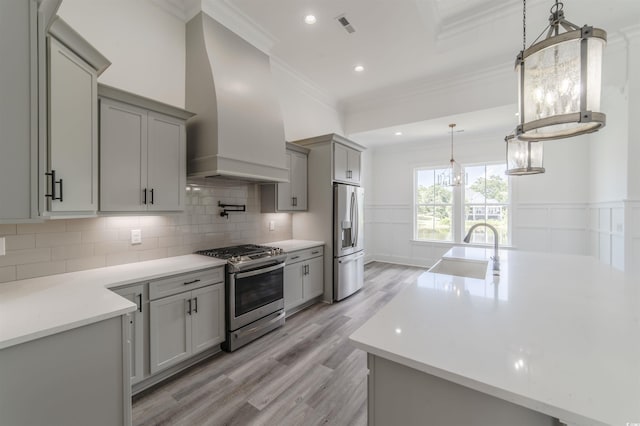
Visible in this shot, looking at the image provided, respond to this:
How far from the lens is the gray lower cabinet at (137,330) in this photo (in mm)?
1952

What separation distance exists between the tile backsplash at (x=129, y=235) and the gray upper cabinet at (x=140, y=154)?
32cm

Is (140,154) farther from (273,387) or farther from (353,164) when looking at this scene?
(353,164)

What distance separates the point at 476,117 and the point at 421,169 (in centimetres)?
197

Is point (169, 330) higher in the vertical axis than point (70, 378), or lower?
lower

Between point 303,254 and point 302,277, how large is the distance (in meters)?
0.32

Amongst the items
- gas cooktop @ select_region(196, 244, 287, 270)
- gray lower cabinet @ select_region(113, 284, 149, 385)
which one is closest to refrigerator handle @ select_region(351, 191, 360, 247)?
gas cooktop @ select_region(196, 244, 287, 270)

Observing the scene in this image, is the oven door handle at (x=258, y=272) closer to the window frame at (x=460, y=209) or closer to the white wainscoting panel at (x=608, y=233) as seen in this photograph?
→ the white wainscoting panel at (x=608, y=233)

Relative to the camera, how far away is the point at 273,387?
2.13 metres

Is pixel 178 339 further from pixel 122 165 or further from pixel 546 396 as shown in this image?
pixel 546 396

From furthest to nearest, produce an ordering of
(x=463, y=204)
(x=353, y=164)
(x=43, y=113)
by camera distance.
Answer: (x=463, y=204)
(x=353, y=164)
(x=43, y=113)

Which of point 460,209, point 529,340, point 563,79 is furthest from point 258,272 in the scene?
point 460,209

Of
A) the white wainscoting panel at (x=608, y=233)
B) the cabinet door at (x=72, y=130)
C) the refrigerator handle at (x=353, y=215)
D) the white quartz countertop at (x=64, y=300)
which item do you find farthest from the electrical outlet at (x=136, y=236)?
the white wainscoting panel at (x=608, y=233)

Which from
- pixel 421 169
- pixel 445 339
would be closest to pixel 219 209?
pixel 445 339

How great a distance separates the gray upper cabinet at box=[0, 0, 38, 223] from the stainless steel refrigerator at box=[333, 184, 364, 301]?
3.17 metres
